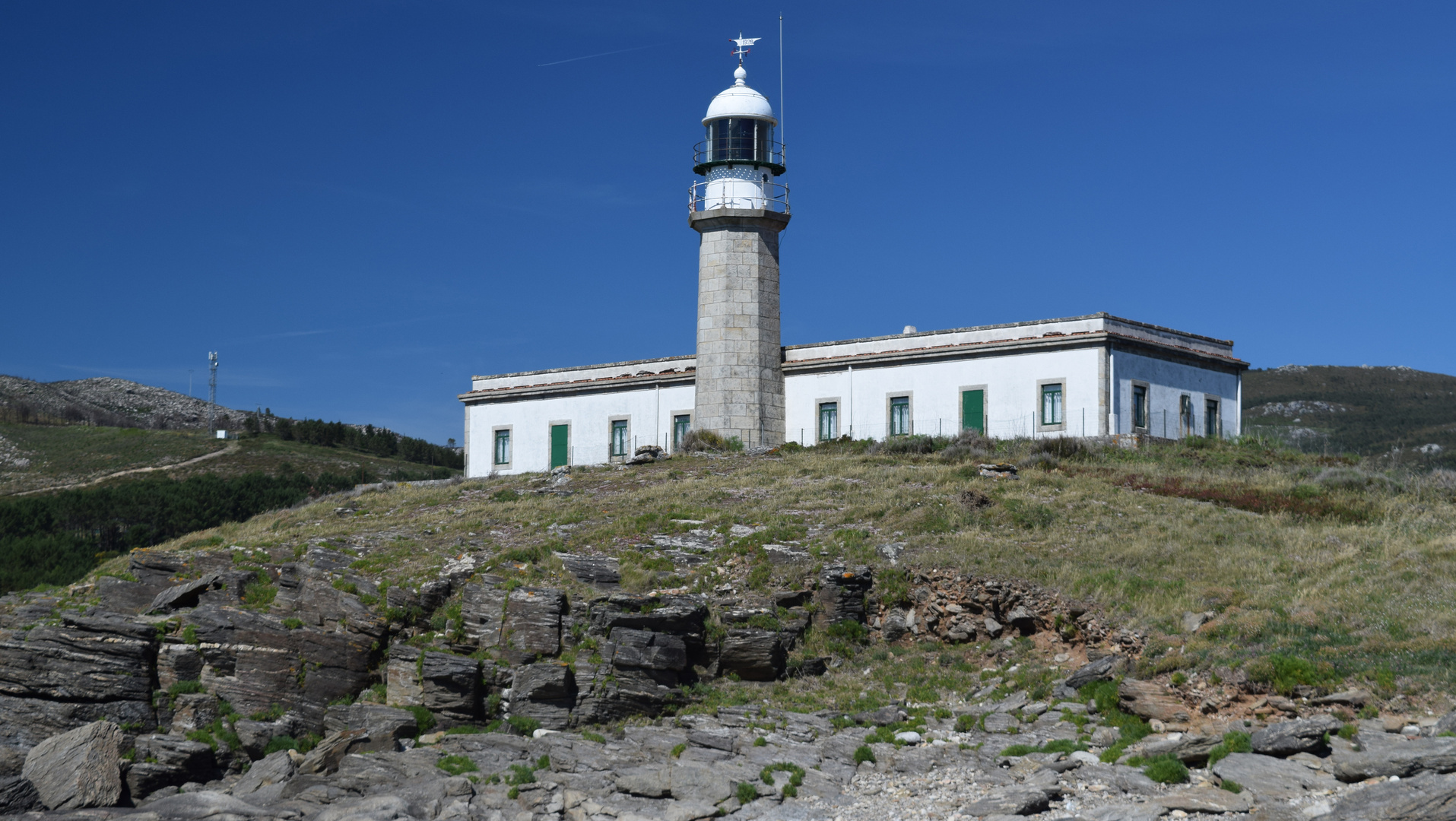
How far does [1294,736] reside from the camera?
14.4 m

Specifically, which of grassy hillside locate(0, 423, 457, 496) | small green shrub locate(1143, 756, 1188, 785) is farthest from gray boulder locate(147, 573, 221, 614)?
grassy hillside locate(0, 423, 457, 496)

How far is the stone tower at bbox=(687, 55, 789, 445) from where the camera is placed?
39.2 m

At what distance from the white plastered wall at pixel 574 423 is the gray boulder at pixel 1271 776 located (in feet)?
90.8

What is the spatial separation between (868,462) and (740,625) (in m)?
11.8

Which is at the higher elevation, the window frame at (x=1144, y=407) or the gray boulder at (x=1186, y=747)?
the window frame at (x=1144, y=407)

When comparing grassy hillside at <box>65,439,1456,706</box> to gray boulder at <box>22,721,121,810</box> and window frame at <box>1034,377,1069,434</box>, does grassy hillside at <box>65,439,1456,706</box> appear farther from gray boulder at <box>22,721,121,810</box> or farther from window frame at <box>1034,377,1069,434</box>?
gray boulder at <box>22,721,121,810</box>

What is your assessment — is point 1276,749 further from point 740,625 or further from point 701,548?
point 701,548

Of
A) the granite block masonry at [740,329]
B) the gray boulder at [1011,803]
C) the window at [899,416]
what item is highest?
the granite block masonry at [740,329]

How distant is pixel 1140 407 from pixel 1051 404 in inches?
96.8

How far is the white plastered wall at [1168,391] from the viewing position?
34594mm

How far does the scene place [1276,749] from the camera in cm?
1440

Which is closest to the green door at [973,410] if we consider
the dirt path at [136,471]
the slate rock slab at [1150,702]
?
the slate rock slab at [1150,702]

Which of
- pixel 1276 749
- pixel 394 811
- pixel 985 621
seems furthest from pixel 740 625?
pixel 1276 749

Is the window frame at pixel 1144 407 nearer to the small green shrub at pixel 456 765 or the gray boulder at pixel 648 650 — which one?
the gray boulder at pixel 648 650
